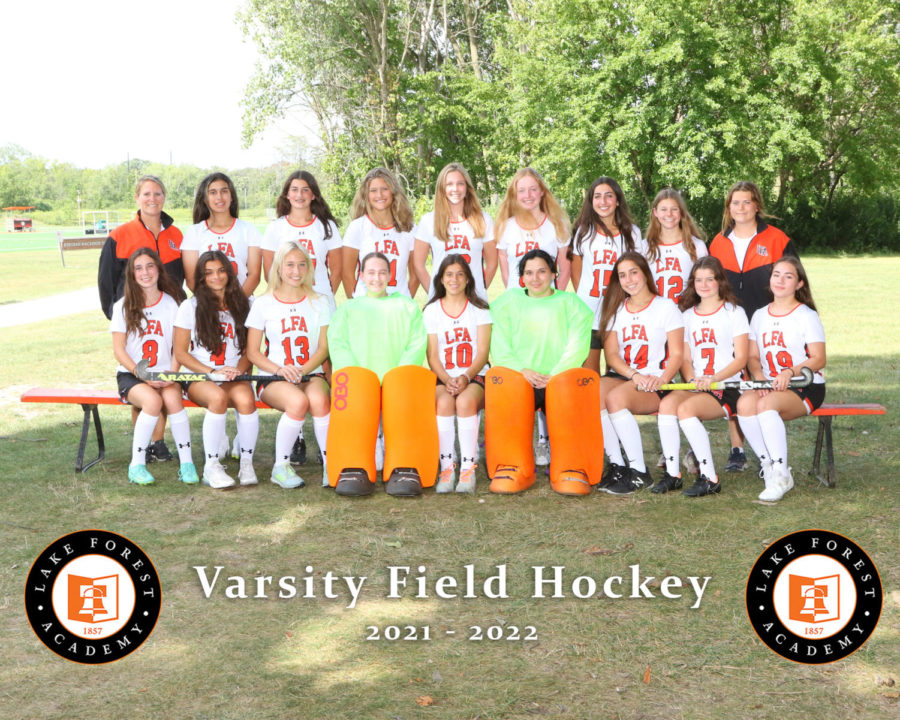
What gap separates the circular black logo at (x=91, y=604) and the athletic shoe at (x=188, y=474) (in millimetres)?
1674

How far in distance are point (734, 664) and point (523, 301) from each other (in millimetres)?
2907

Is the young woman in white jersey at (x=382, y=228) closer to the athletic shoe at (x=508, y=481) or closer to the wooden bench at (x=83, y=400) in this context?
the wooden bench at (x=83, y=400)

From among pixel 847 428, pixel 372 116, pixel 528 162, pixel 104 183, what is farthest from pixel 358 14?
pixel 104 183

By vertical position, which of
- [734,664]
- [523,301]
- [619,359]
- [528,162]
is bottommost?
[734,664]

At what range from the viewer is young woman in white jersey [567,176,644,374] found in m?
6.06

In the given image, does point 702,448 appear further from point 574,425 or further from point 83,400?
point 83,400

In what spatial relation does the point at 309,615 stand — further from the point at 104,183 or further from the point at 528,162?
the point at 104,183

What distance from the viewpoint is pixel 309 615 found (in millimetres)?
3879

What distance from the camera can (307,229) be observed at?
6.34 m

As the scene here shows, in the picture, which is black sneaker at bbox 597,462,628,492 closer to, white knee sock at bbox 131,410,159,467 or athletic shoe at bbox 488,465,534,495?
athletic shoe at bbox 488,465,534,495

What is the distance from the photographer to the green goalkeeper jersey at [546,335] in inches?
225

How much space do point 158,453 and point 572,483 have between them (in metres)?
2.94

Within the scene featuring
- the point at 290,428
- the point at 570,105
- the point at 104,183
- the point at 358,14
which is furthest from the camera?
the point at 104,183

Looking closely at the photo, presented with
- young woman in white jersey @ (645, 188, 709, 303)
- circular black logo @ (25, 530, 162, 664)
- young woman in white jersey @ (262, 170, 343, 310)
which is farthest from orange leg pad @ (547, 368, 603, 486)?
circular black logo @ (25, 530, 162, 664)
